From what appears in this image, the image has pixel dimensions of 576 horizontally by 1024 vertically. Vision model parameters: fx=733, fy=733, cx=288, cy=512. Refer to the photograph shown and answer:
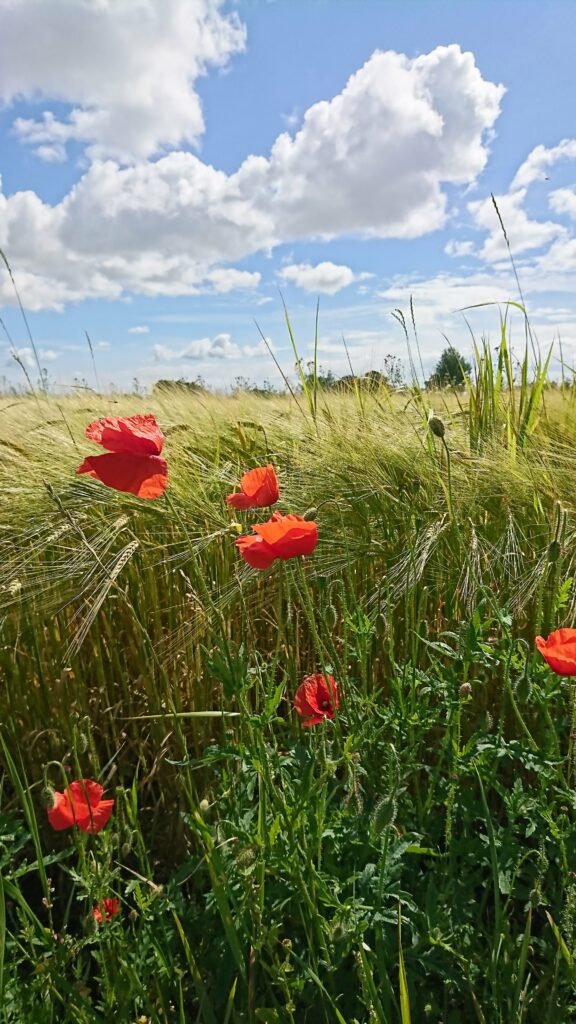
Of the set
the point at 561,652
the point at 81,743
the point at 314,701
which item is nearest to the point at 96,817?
the point at 81,743

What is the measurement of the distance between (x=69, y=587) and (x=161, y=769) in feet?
1.27

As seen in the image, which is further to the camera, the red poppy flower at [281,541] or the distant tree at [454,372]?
the distant tree at [454,372]

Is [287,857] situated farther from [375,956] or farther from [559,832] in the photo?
[559,832]

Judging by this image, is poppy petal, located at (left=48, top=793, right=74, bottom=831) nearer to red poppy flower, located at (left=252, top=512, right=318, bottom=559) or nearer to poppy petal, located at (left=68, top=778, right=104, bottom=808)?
poppy petal, located at (left=68, top=778, right=104, bottom=808)

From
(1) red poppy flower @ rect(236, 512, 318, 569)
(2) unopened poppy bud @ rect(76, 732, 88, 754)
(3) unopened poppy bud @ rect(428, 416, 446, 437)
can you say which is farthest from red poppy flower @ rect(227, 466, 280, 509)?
(2) unopened poppy bud @ rect(76, 732, 88, 754)

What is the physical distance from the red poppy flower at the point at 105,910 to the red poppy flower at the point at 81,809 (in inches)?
3.4

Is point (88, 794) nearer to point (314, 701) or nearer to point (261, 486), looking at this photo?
point (314, 701)

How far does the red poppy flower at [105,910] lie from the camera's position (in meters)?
0.86

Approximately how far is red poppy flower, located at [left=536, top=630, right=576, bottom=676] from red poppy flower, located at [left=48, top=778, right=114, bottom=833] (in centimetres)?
56

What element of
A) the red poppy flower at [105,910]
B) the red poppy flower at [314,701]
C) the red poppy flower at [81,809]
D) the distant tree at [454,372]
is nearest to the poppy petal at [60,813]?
the red poppy flower at [81,809]

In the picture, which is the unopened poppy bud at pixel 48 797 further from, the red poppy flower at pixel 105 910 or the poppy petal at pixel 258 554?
the poppy petal at pixel 258 554

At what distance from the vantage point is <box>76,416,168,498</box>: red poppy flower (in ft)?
2.93

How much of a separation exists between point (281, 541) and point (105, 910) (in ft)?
1.65

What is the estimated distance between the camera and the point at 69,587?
1.32 m
